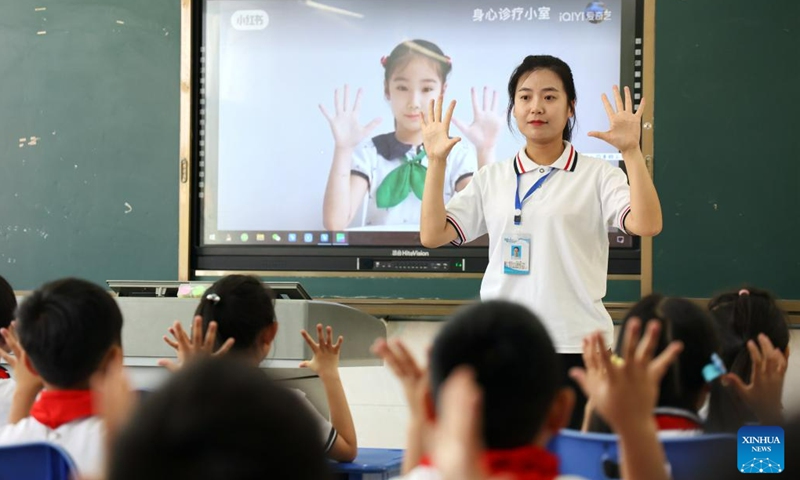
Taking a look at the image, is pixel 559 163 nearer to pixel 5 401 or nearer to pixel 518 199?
pixel 518 199

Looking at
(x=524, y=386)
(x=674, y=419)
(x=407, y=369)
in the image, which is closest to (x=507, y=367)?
(x=524, y=386)

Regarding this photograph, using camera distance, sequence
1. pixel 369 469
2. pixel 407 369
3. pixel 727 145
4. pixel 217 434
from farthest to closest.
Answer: pixel 727 145
pixel 369 469
pixel 407 369
pixel 217 434

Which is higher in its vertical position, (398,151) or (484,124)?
(484,124)

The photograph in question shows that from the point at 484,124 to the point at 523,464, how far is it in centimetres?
284

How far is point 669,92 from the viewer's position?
3.48m

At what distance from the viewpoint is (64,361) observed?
1.57 metres

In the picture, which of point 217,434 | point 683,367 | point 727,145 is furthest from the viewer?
point 727,145

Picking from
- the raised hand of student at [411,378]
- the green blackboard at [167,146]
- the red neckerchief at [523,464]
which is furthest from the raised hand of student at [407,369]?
the green blackboard at [167,146]

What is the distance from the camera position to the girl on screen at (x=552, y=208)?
2164mm

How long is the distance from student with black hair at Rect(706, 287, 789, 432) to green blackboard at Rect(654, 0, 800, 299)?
53.6 inches

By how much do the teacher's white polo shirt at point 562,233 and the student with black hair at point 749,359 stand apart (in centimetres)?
30

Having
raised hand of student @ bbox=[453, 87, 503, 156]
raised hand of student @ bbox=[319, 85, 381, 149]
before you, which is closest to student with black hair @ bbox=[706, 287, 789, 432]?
raised hand of student @ bbox=[453, 87, 503, 156]

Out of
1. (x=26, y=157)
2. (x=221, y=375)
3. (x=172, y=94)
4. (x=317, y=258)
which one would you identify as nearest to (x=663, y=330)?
(x=221, y=375)

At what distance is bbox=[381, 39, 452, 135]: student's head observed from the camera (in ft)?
12.1
